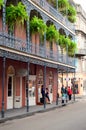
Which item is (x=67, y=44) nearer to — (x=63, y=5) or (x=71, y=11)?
(x=63, y=5)

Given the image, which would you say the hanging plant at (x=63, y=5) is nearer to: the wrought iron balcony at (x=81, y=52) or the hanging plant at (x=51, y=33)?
the hanging plant at (x=51, y=33)

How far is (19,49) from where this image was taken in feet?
80.0

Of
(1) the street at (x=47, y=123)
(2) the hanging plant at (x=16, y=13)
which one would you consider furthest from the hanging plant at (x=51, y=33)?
(1) the street at (x=47, y=123)

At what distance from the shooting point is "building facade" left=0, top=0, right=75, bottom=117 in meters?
23.3

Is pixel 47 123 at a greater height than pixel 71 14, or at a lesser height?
lesser

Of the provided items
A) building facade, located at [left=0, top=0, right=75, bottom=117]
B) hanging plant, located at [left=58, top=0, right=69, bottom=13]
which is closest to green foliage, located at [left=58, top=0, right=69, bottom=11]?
hanging plant, located at [left=58, top=0, right=69, bottom=13]

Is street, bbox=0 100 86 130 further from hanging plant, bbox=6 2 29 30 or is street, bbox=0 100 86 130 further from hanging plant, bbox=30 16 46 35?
hanging plant, bbox=30 16 46 35

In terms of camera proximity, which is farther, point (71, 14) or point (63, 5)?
point (71, 14)

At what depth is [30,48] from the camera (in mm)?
27344

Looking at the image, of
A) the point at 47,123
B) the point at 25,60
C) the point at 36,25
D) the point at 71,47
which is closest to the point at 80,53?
the point at 71,47

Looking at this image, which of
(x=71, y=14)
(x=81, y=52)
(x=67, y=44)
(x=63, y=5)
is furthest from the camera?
(x=81, y=52)

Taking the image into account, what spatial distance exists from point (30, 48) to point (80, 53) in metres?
35.4

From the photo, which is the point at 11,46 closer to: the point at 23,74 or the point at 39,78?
the point at 23,74

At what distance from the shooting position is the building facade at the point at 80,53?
2447 inches
